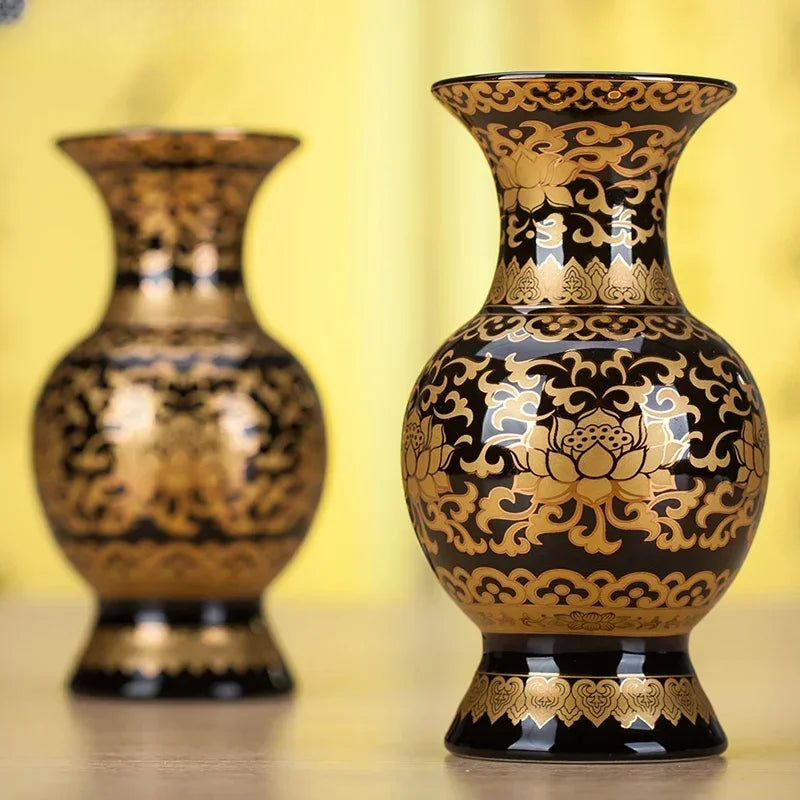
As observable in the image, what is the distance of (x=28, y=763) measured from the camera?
3.64ft

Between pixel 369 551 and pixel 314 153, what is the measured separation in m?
0.54

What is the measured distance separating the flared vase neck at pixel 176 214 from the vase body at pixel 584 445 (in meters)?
0.41

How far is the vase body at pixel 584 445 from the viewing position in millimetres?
1009

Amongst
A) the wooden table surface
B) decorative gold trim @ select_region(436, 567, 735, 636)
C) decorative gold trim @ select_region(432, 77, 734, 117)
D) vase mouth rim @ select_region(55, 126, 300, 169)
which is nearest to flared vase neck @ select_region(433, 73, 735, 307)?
decorative gold trim @ select_region(432, 77, 734, 117)

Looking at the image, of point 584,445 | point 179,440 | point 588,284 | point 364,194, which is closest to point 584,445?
point 584,445

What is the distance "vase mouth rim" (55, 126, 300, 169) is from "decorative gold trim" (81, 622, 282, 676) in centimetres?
33

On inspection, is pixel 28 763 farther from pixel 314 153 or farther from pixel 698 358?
pixel 314 153

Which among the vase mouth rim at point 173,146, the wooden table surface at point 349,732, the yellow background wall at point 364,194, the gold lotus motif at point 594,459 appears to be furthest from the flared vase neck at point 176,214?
the yellow background wall at point 364,194

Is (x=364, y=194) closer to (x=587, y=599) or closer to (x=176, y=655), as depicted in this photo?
(x=176, y=655)

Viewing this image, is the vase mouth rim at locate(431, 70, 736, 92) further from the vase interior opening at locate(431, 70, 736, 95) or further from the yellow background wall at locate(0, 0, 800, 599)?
the yellow background wall at locate(0, 0, 800, 599)

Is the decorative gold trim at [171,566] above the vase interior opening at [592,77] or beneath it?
beneath

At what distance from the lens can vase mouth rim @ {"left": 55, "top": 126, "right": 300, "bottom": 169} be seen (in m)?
1.45

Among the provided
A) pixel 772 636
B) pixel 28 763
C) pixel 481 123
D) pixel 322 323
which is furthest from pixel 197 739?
pixel 322 323

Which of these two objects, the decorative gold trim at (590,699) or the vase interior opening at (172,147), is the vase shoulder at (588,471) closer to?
the decorative gold trim at (590,699)
